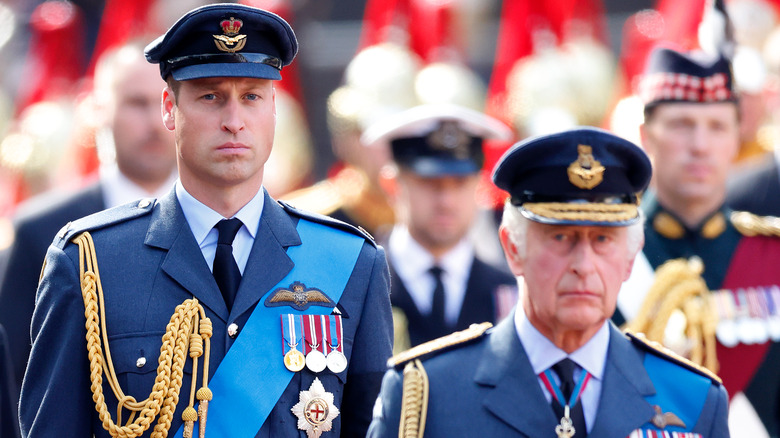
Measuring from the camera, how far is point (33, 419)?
412 cm

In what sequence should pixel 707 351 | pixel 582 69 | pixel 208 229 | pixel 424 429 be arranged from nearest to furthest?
1. pixel 424 429
2. pixel 208 229
3. pixel 707 351
4. pixel 582 69

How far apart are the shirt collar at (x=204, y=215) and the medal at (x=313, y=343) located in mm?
300

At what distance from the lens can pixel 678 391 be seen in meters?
4.16

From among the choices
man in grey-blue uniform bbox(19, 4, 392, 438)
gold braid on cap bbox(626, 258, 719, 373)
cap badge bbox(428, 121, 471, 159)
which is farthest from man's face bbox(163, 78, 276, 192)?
cap badge bbox(428, 121, 471, 159)

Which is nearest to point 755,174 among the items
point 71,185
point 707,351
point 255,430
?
point 707,351

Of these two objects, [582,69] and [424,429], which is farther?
[582,69]

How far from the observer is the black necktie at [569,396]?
13.3 feet

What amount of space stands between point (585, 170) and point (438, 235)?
300cm

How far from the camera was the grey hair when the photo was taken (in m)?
4.20

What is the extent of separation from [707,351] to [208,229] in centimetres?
267

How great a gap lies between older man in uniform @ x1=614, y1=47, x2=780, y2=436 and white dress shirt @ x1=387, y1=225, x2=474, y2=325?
1.06 m

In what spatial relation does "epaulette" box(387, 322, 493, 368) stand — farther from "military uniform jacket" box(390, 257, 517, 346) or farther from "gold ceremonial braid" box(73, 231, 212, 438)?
"military uniform jacket" box(390, 257, 517, 346)

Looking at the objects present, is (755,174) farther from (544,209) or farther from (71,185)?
(71,185)

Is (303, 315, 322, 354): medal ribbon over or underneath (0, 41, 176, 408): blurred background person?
underneath
